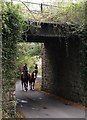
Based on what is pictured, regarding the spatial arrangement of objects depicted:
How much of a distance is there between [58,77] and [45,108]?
3854 millimetres

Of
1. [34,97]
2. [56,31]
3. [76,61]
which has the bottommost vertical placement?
[34,97]

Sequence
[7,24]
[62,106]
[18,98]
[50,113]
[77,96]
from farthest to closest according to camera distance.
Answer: [18,98] < [77,96] < [62,106] < [50,113] < [7,24]

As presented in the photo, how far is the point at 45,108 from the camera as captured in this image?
12.8 m

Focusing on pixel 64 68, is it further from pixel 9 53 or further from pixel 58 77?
pixel 9 53

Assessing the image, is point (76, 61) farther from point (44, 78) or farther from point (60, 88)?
point (44, 78)

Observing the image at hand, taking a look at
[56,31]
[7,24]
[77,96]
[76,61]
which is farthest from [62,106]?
[7,24]

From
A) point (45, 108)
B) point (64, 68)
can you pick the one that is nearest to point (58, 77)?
point (64, 68)

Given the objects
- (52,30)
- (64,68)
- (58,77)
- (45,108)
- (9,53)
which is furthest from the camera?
(58,77)

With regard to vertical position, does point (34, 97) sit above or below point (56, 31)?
below

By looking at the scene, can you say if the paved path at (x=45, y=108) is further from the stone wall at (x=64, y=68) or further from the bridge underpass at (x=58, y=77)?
the stone wall at (x=64, y=68)

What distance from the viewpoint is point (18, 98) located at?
51.0ft

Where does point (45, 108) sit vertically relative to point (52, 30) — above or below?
below

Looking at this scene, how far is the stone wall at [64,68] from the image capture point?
14.3 m

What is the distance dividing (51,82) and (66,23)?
5258mm
